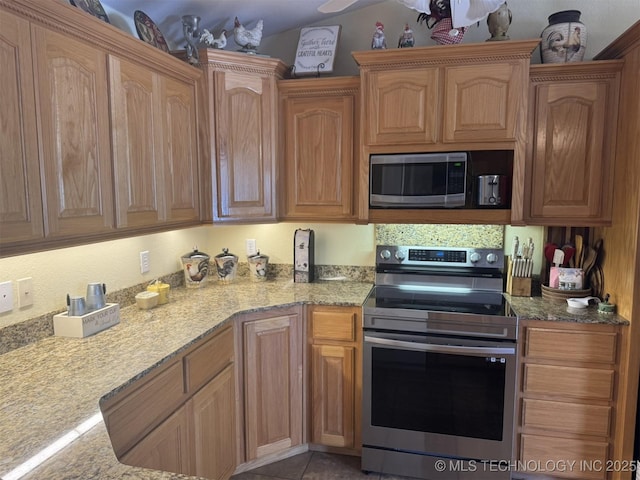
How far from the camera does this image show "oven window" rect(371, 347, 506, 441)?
214cm

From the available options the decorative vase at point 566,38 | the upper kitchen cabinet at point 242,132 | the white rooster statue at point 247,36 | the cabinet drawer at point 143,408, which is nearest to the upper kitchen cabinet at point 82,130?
the upper kitchen cabinet at point 242,132

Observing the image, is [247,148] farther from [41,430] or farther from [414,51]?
[41,430]

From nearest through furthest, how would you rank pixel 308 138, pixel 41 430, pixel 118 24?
pixel 41 430
pixel 118 24
pixel 308 138

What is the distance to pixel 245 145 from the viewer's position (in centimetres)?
247

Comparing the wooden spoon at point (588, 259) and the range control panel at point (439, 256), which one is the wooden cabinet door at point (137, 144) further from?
the wooden spoon at point (588, 259)

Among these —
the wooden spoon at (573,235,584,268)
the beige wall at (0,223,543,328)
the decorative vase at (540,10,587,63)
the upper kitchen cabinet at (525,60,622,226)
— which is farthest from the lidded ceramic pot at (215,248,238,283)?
the decorative vase at (540,10,587,63)

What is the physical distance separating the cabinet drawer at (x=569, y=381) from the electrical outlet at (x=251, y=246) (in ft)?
5.95

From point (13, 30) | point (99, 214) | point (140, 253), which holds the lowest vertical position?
point (140, 253)

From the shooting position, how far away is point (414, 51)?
2262 millimetres

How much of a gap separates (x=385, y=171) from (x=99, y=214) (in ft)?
4.86

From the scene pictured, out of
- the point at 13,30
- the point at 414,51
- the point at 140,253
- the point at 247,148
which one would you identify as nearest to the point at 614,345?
the point at 414,51

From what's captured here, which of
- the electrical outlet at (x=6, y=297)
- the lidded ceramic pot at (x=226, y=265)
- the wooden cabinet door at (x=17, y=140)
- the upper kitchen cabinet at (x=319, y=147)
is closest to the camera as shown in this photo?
the wooden cabinet door at (x=17, y=140)

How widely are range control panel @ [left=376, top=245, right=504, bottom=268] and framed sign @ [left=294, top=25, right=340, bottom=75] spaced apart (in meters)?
1.21

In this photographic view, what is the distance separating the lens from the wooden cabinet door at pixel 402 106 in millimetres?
2291
